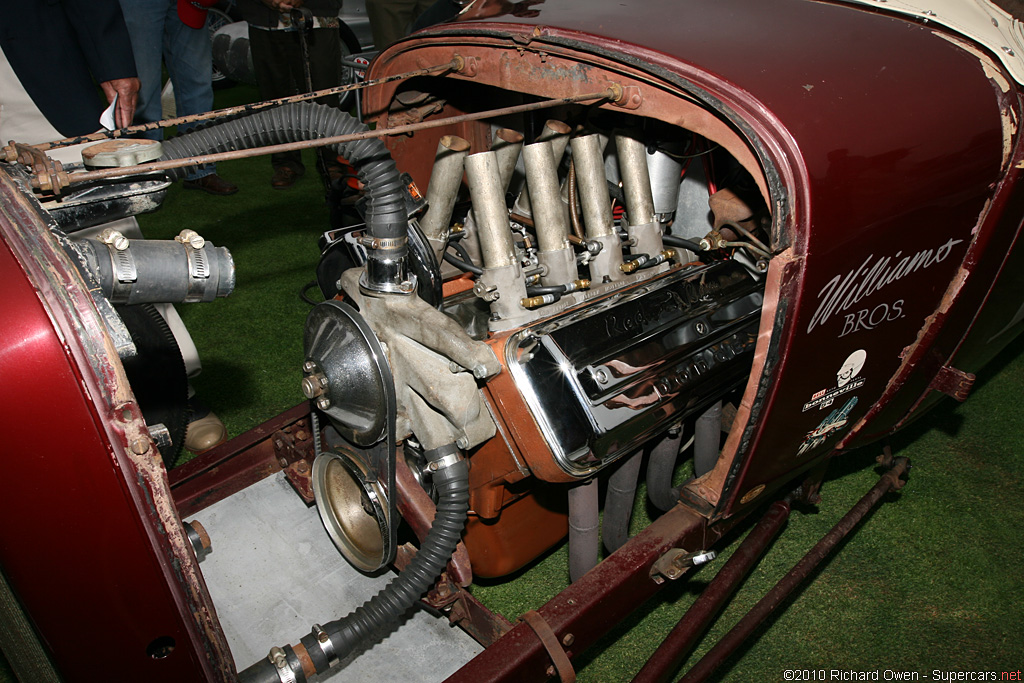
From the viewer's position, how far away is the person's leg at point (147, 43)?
A: 4.70 metres

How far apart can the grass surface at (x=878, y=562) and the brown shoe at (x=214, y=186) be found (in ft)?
6.93

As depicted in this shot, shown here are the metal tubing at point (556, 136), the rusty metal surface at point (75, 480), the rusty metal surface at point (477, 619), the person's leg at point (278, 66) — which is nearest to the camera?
the rusty metal surface at point (75, 480)

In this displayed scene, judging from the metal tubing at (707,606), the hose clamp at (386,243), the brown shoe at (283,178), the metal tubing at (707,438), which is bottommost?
the metal tubing at (707,606)

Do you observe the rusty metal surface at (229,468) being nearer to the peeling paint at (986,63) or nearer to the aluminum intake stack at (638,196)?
the aluminum intake stack at (638,196)

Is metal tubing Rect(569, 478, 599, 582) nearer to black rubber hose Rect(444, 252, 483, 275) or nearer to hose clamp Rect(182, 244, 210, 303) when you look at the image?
black rubber hose Rect(444, 252, 483, 275)

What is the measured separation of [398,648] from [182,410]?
4.33 ft

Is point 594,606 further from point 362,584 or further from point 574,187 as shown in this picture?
point 574,187

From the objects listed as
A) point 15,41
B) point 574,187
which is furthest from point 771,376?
point 15,41

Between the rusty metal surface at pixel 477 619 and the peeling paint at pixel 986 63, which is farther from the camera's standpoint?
the rusty metal surface at pixel 477 619

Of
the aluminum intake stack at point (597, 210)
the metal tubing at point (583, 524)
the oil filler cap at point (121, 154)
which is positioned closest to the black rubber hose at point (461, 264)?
the aluminum intake stack at point (597, 210)

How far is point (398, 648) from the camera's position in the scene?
6.81 ft

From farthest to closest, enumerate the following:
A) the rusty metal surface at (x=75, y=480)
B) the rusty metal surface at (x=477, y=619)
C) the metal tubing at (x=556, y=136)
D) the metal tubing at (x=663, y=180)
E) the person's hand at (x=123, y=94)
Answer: the person's hand at (x=123, y=94)
the metal tubing at (x=663, y=180)
the metal tubing at (x=556, y=136)
the rusty metal surface at (x=477, y=619)
the rusty metal surface at (x=75, y=480)

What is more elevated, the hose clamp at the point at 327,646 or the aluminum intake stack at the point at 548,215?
the aluminum intake stack at the point at 548,215

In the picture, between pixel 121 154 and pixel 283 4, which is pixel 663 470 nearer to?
pixel 121 154
